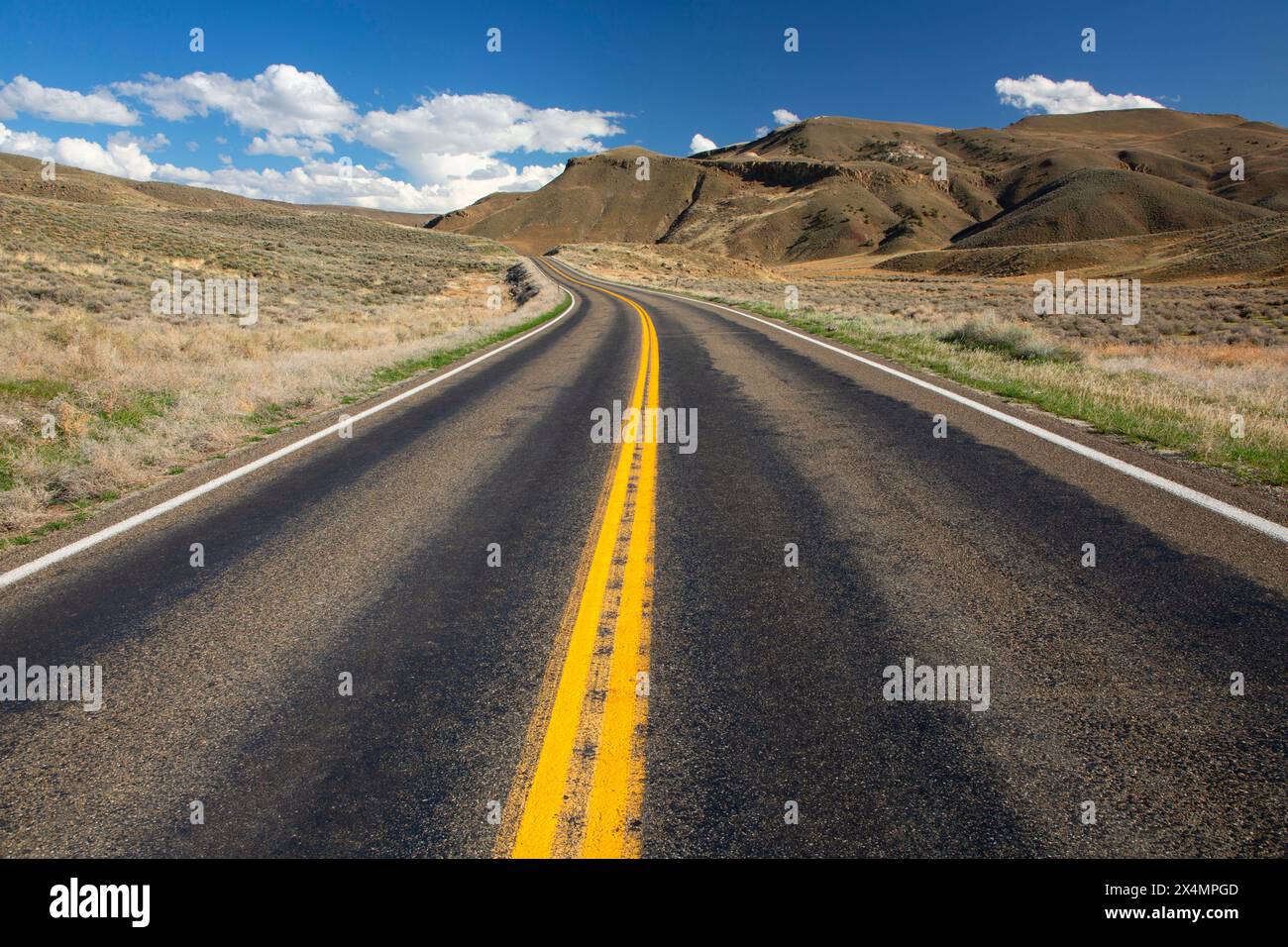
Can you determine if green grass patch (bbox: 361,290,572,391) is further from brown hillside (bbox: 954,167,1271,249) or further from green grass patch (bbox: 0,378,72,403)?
brown hillside (bbox: 954,167,1271,249)

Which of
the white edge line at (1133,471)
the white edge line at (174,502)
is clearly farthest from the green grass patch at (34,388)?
the white edge line at (1133,471)

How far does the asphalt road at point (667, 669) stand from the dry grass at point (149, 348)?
2316 mm

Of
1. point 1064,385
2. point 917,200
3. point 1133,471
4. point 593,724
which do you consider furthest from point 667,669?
point 917,200

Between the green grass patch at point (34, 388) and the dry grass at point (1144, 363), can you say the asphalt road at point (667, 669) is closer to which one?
the dry grass at point (1144, 363)

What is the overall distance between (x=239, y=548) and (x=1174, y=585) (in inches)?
248

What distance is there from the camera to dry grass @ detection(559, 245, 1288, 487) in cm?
751

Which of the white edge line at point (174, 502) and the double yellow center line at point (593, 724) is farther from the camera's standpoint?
the white edge line at point (174, 502)

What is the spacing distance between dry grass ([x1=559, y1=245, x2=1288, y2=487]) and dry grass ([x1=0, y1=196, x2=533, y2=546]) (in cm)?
1062

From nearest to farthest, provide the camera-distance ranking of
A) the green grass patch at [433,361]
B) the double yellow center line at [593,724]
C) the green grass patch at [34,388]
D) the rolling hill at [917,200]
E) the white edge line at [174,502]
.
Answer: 1. the double yellow center line at [593,724]
2. the white edge line at [174,502]
3. the green grass patch at [34,388]
4. the green grass patch at [433,361]
5. the rolling hill at [917,200]

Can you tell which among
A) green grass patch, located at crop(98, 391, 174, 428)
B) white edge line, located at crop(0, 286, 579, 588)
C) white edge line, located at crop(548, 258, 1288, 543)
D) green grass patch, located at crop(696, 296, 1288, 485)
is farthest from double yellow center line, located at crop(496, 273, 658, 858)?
green grass patch, located at crop(98, 391, 174, 428)

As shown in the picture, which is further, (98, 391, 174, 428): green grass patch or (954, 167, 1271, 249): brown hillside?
(954, 167, 1271, 249): brown hillside

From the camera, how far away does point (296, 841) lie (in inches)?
96.8

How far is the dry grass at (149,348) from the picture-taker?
7.58 metres
